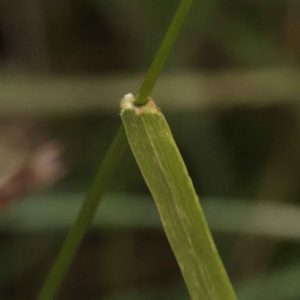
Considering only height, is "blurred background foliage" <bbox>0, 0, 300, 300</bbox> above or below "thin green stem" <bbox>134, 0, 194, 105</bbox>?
above

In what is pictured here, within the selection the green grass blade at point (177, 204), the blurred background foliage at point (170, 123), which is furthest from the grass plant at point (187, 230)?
the blurred background foliage at point (170, 123)

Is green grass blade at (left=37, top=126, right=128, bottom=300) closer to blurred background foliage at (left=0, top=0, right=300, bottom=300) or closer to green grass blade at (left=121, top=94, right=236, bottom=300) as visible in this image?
green grass blade at (left=121, top=94, right=236, bottom=300)

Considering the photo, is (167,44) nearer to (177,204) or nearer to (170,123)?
(177,204)

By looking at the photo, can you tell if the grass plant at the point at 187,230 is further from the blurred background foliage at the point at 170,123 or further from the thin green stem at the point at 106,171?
the blurred background foliage at the point at 170,123

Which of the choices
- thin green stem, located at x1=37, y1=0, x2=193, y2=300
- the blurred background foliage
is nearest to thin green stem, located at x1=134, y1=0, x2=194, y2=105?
thin green stem, located at x1=37, y1=0, x2=193, y2=300

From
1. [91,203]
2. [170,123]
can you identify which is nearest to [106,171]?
[91,203]
